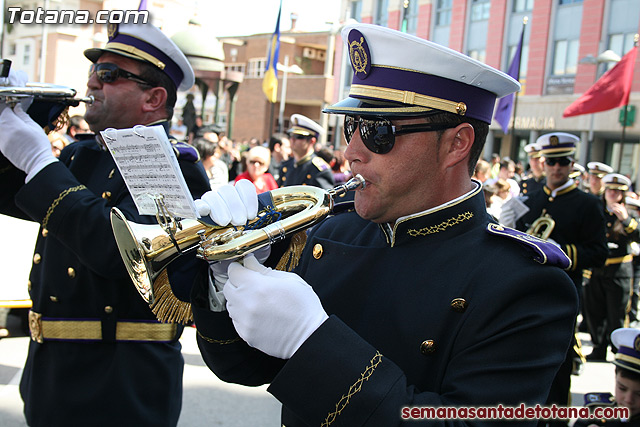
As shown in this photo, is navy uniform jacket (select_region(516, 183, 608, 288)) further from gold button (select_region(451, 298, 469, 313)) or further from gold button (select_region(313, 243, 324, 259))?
gold button (select_region(451, 298, 469, 313))

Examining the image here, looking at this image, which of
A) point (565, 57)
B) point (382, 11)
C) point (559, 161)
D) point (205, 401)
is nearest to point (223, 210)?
point (205, 401)

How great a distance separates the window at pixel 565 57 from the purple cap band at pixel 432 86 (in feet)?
85.1

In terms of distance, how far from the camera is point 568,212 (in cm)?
530

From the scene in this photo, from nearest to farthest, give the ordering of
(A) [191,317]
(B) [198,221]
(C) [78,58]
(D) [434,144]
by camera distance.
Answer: (B) [198,221]
(D) [434,144]
(A) [191,317]
(C) [78,58]

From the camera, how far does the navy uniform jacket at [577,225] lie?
16.5 ft

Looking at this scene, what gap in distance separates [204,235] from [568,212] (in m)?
4.40

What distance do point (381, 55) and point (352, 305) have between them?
72 cm

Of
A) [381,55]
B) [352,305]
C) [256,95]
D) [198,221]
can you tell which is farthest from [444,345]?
[256,95]

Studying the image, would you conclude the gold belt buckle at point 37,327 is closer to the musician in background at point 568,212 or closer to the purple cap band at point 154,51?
the purple cap band at point 154,51

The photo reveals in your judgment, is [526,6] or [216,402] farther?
[526,6]

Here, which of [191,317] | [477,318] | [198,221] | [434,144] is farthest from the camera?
[191,317]

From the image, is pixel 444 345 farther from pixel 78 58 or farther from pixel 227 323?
pixel 78 58

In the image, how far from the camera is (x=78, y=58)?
2678 centimetres

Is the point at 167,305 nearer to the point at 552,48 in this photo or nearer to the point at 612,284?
the point at 612,284
